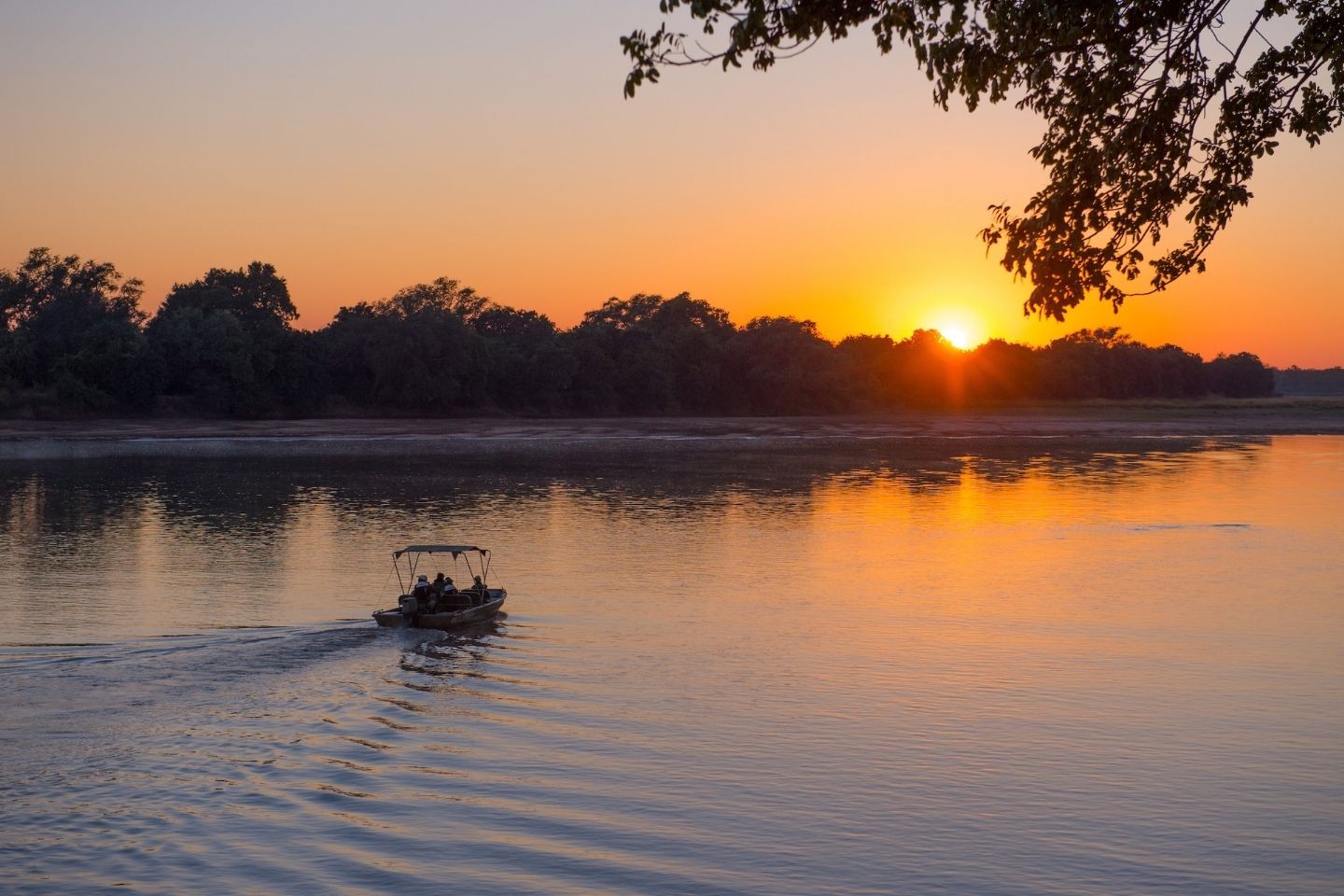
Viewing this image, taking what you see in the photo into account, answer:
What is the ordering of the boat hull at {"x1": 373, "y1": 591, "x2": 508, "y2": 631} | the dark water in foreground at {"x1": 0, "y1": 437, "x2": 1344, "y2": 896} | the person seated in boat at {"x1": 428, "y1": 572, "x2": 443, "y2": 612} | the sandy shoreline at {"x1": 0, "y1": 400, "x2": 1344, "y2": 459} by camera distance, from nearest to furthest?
the dark water in foreground at {"x1": 0, "y1": 437, "x2": 1344, "y2": 896} < the boat hull at {"x1": 373, "y1": 591, "x2": 508, "y2": 631} < the person seated in boat at {"x1": 428, "y1": 572, "x2": 443, "y2": 612} < the sandy shoreline at {"x1": 0, "y1": 400, "x2": 1344, "y2": 459}

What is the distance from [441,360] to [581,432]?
18.0m

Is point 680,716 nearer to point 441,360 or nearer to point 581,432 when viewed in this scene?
point 581,432

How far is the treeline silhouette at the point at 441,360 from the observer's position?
9962 cm

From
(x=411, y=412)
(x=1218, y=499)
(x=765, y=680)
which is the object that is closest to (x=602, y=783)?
(x=765, y=680)

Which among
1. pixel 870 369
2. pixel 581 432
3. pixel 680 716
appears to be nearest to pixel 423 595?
pixel 680 716

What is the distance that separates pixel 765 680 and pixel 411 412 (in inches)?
3793

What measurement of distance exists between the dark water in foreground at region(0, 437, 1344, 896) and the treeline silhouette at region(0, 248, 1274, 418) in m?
60.3

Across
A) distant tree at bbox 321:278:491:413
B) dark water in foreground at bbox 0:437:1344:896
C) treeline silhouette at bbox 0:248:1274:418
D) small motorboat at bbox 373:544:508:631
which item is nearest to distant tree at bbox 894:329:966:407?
treeline silhouette at bbox 0:248:1274:418

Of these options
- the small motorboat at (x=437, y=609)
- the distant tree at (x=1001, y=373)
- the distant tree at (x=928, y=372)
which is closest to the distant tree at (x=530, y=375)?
the distant tree at (x=928, y=372)

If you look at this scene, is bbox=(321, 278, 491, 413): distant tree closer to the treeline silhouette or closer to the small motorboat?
the treeline silhouette

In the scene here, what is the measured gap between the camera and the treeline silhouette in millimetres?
99625

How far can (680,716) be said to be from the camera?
19500 millimetres

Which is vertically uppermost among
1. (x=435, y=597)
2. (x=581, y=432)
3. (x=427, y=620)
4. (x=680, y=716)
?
(x=581, y=432)

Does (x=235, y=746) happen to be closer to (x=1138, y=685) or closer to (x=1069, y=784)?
(x=1069, y=784)
